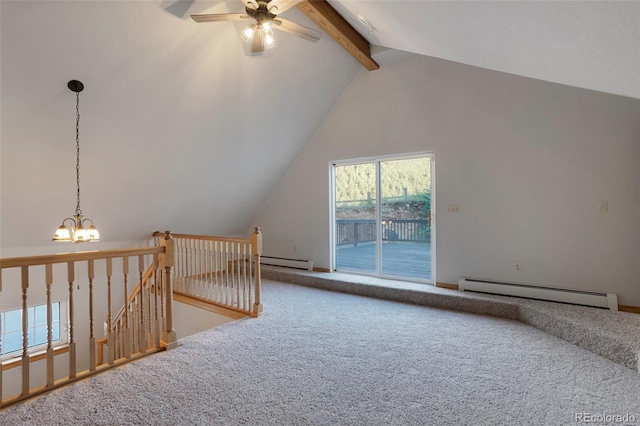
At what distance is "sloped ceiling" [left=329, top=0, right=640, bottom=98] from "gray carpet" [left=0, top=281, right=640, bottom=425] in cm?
210

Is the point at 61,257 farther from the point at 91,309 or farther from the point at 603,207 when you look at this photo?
the point at 603,207

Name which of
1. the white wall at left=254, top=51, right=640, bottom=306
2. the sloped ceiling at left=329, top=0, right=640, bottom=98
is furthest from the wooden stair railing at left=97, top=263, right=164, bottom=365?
the white wall at left=254, top=51, right=640, bottom=306

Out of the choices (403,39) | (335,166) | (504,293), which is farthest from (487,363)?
(335,166)

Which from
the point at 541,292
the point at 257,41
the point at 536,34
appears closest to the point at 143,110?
the point at 257,41

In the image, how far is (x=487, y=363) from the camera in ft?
8.50

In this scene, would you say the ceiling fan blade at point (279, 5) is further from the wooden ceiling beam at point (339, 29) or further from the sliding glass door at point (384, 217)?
the sliding glass door at point (384, 217)

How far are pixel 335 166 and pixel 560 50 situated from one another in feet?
12.5

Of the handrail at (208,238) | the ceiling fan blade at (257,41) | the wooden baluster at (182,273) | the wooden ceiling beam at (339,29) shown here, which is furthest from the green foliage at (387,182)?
the ceiling fan blade at (257,41)

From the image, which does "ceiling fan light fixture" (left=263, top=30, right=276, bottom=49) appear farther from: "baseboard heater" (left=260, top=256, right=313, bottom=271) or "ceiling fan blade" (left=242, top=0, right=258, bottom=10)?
"baseboard heater" (left=260, top=256, right=313, bottom=271)

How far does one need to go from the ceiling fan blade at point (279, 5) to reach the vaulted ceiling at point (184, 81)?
76 centimetres

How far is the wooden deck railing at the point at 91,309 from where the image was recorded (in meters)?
2.35

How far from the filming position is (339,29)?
393 centimetres

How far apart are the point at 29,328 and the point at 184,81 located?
14.6ft

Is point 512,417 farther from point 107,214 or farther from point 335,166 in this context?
point 107,214
